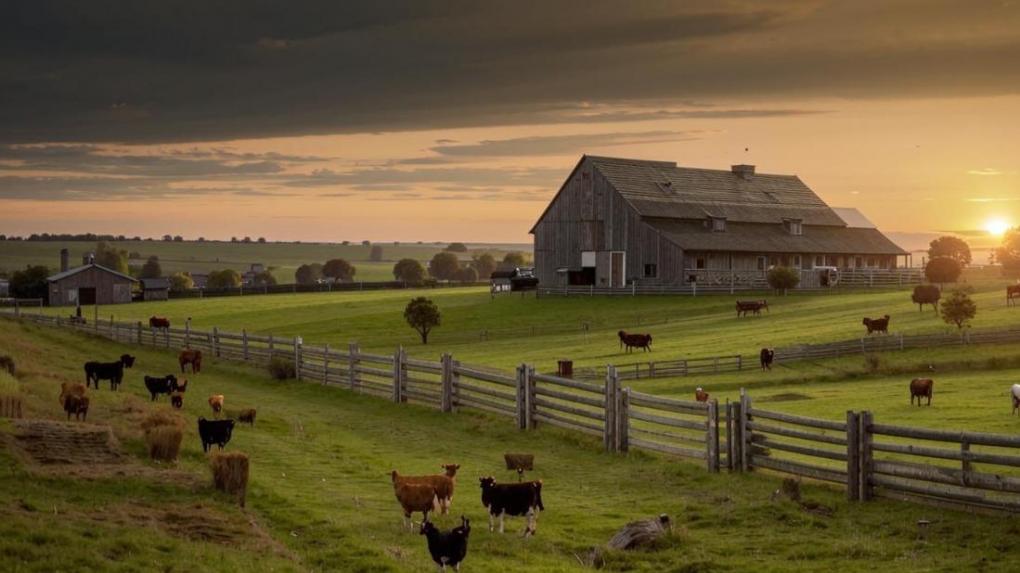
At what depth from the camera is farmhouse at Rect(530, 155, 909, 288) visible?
80.6 m

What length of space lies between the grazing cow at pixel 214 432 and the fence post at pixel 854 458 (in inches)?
439

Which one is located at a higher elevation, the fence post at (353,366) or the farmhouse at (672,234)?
the farmhouse at (672,234)

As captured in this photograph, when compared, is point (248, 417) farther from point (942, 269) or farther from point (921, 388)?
point (942, 269)

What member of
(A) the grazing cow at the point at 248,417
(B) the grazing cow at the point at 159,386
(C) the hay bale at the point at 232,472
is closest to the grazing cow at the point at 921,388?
(A) the grazing cow at the point at 248,417

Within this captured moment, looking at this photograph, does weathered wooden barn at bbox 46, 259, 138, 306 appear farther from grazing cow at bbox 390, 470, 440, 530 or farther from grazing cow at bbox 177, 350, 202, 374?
grazing cow at bbox 390, 470, 440, 530

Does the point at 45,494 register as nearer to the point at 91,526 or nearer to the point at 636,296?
the point at 91,526

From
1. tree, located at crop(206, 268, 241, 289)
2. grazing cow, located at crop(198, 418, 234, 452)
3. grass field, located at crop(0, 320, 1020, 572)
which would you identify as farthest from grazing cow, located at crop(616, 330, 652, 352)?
tree, located at crop(206, 268, 241, 289)

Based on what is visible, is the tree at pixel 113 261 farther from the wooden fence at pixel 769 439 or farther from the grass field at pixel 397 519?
the grass field at pixel 397 519

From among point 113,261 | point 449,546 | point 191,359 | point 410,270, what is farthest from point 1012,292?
point 113,261

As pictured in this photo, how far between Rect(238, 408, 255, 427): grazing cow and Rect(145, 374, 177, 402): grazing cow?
487cm

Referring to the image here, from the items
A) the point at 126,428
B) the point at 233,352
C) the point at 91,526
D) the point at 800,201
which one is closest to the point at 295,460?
the point at 126,428

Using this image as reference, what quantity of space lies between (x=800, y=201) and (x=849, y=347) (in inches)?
2148

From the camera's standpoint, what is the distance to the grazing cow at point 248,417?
2541cm

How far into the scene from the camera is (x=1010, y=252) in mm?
93500
